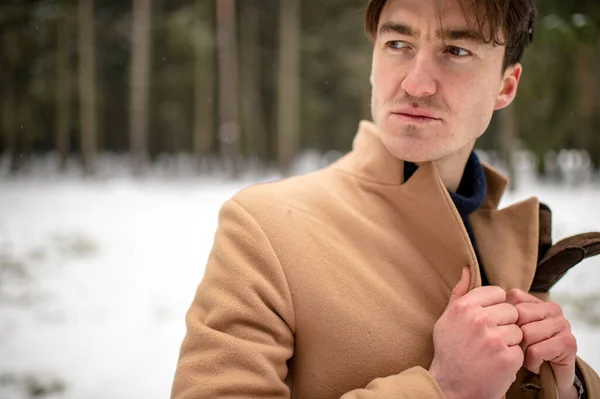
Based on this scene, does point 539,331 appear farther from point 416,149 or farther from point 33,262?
point 33,262

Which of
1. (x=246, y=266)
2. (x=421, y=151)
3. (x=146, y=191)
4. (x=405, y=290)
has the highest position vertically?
(x=421, y=151)

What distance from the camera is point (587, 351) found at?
9.87 ft

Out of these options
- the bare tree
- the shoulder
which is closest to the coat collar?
the shoulder

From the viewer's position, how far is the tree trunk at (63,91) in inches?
375

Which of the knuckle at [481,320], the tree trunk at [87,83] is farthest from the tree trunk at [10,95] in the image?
the knuckle at [481,320]

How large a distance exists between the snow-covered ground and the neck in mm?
2008

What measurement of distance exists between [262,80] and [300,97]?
184 centimetres

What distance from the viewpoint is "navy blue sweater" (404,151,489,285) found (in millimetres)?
1470

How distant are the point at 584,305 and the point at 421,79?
11.4ft

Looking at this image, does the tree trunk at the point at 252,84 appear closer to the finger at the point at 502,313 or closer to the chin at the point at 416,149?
the chin at the point at 416,149

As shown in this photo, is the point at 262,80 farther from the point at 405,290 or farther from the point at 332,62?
the point at 405,290

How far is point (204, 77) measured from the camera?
13.1 m

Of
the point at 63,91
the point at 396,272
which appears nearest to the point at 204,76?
the point at 63,91

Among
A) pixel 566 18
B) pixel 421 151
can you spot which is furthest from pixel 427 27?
pixel 566 18
